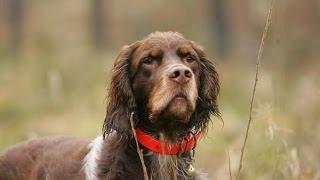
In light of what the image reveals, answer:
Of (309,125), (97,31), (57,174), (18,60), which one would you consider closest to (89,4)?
(97,31)

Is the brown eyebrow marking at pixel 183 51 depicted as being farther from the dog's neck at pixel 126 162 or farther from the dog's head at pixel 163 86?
the dog's neck at pixel 126 162

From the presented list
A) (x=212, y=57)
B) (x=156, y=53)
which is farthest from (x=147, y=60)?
(x=212, y=57)

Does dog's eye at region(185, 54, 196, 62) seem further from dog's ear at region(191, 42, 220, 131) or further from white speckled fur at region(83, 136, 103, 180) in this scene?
white speckled fur at region(83, 136, 103, 180)

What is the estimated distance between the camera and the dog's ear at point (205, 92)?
22.9 feet

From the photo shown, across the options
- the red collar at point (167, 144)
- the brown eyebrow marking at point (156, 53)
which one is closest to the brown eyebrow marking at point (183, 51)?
the brown eyebrow marking at point (156, 53)

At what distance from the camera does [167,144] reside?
271 inches

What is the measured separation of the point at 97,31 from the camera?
34.6 meters

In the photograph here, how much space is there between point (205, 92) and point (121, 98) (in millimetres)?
578

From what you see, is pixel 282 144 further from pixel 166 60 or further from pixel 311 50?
pixel 311 50

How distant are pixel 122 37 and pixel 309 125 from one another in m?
27.5

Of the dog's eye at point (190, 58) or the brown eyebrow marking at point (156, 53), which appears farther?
the dog's eye at point (190, 58)

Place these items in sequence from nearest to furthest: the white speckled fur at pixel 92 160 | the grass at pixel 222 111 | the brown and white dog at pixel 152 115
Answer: the brown and white dog at pixel 152 115 → the white speckled fur at pixel 92 160 → the grass at pixel 222 111

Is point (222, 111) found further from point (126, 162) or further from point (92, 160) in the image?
point (126, 162)

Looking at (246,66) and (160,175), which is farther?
(246,66)
